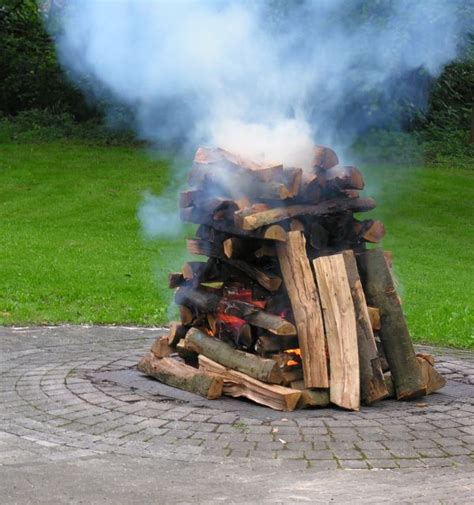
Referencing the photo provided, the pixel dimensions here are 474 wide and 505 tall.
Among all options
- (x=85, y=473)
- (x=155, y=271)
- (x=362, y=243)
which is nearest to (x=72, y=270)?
(x=155, y=271)

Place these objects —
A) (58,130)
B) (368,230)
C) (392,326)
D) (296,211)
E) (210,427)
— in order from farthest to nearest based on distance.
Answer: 1. (58,130)
2. (368,230)
3. (392,326)
4. (296,211)
5. (210,427)

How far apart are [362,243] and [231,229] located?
1050 mm

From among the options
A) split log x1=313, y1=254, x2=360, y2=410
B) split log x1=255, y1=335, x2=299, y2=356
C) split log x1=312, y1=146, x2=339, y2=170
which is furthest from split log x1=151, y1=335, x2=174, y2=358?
split log x1=312, y1=146, x2=339, y2=170

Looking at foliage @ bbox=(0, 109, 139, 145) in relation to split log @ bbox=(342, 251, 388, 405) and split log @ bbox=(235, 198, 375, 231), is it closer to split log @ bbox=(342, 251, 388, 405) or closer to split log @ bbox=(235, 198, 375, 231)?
split log @ bbox=(235, 198, 375, 231)

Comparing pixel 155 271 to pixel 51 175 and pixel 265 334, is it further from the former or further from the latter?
pixel 51 175

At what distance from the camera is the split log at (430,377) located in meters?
6.89

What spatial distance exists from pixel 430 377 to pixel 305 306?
1.06m

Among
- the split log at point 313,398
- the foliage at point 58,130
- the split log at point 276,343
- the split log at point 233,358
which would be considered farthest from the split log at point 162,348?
the foliage at point 58,130

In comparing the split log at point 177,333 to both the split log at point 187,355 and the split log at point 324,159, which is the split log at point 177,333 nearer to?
the split log at point 187,355

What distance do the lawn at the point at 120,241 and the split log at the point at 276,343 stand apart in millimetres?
3128

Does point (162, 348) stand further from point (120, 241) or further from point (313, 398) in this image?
point (120, 241)

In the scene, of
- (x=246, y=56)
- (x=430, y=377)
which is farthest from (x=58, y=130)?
(x=430, y=377)

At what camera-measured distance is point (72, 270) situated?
13.0 m

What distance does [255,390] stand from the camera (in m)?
6.61
